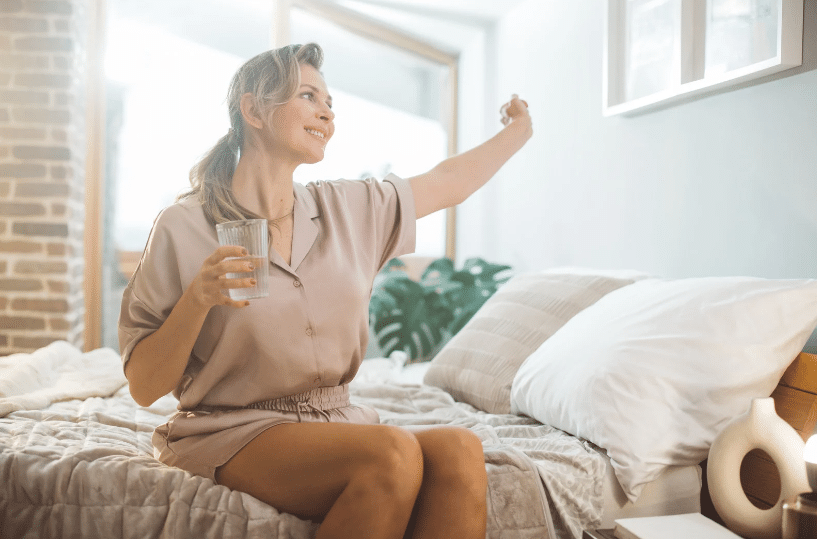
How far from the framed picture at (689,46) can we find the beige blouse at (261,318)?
1096mm

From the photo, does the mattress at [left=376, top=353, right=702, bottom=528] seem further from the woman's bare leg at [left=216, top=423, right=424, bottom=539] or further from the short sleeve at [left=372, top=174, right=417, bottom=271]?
the short sleeve at [left=372, top=174, right=417, bottom=271]

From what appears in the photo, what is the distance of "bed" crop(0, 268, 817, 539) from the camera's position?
118 centimetres

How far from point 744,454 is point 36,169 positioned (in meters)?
2.94

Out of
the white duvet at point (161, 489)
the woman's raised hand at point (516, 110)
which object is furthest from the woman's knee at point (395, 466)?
the woman's raised hand at point (516, 110)

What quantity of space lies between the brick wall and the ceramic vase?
2731 millimetres

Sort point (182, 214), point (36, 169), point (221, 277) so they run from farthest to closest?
point (36, 169) → point (182, 214) → point (221, 277)

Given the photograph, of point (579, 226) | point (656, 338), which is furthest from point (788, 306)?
point (579, 226)

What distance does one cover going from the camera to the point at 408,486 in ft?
3.52

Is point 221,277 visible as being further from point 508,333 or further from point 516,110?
point 508,333

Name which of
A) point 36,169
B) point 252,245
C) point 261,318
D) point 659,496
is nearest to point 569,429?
point 659,496

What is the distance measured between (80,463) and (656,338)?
1.14 m

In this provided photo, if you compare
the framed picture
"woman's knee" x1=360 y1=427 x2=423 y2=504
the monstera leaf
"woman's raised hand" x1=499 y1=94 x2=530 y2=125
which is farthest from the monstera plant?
"woman's knee" x1=360 y1=427 x2=423 y2=504

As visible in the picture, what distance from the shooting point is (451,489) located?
109 cm

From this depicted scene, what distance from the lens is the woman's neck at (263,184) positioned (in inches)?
54.4
